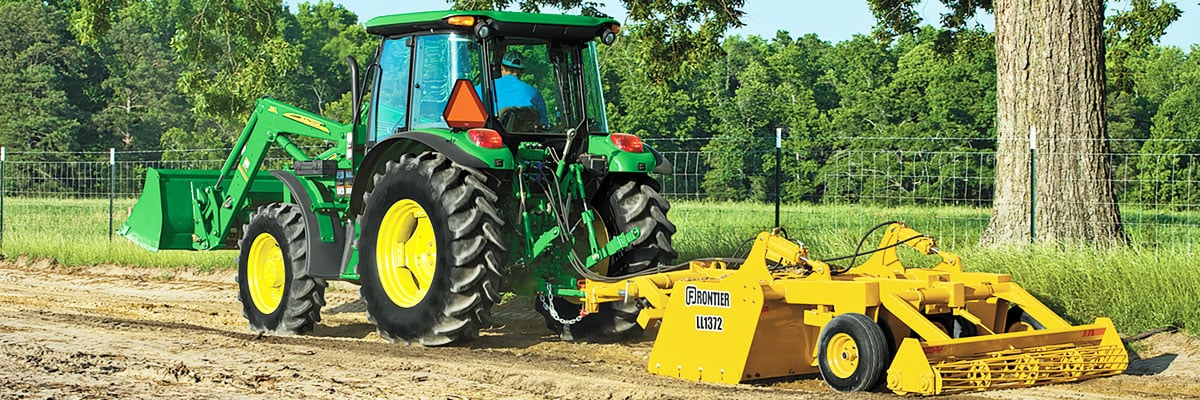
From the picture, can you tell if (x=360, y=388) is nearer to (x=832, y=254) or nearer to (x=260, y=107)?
(x=260, y=107)

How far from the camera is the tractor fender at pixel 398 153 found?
8.67m

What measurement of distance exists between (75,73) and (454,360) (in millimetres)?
53004

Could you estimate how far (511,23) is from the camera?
361 inches

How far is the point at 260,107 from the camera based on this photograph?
1109 cm

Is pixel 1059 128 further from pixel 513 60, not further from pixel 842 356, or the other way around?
pixel 842 356

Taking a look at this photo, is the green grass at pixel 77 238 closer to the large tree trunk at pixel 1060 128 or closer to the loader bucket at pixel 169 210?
the loader bucket at pixel 169 210

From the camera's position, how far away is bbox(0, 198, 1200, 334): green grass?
30.8 feet

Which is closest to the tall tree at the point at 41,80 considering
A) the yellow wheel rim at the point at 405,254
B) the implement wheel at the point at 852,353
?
the yellow wheel rim at the point at 405,254

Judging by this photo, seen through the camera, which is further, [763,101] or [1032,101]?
[763,101]

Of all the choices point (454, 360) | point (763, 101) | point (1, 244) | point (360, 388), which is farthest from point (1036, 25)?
point (763, 101)

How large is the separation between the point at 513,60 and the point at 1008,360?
4014 millimetres

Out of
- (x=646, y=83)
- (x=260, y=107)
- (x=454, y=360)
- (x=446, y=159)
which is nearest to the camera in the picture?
(x=454, y=360)

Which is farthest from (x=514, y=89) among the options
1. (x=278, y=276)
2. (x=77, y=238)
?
(x=77, y=238)

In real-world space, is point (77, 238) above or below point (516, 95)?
below
